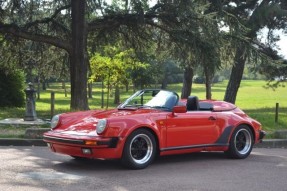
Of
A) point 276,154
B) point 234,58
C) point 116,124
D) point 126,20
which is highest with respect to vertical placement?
point 126,20

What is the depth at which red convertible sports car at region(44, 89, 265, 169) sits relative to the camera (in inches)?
282

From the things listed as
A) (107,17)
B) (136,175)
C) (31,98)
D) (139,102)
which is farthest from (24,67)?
(136,175)

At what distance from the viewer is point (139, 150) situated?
296 inches

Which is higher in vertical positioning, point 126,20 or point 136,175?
point 126,20

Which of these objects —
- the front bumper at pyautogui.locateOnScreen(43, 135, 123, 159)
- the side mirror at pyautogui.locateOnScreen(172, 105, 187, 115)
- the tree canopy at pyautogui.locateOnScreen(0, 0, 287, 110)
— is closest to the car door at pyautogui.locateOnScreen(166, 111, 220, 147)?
the side mirror at pyautogui.locateOnScreen(172, 105, 187, 115)

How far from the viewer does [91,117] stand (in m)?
7.89

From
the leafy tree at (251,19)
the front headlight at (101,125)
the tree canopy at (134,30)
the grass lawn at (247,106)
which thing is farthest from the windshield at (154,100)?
the leafy tree at (251,19)

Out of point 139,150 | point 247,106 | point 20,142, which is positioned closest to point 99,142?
point 139,150

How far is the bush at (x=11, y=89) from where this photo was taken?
23.0m

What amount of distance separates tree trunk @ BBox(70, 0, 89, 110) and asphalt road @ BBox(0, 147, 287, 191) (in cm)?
769

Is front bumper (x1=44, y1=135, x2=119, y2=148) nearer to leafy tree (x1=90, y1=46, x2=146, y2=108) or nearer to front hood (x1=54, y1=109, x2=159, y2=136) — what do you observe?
front hood (x1=54, y1=109, x2=159, y2=136)

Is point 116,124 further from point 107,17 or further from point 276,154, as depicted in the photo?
point 107,17

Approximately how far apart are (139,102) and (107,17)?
10.5 metres

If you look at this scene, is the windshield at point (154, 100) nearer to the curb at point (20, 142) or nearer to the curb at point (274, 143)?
the curb at point (20, 142)
